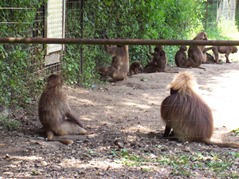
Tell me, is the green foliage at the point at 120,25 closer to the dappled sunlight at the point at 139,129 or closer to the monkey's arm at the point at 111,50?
the monkey's arm at the point at 111,50

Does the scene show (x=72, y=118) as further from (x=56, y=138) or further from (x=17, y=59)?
(x=17, y=59)

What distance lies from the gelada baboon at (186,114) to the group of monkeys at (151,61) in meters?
2.55

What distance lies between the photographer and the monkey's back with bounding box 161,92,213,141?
24.4 feet

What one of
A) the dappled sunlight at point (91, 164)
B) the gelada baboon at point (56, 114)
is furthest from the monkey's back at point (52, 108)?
the dappled sunlight at point (91, 164)

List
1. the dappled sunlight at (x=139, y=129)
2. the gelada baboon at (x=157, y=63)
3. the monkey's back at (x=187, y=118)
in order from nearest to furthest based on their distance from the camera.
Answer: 1. the monkey's back at (x=187, y=118)
2. the dappled sunlight at (x=139, y=129)
3. the gelada baboon at (x=157, y=63)

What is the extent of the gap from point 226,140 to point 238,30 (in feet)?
70.1

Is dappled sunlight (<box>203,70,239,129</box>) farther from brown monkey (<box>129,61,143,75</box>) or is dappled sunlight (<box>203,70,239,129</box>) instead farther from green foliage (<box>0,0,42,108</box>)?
green foliage (<box>0,0,42,108</box>)

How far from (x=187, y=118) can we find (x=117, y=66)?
5.46m

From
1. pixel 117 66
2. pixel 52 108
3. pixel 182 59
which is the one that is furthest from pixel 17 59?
pixel 182 59

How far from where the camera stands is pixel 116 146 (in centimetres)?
680

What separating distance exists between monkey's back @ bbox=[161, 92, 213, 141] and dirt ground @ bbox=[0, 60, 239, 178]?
8.0 inches

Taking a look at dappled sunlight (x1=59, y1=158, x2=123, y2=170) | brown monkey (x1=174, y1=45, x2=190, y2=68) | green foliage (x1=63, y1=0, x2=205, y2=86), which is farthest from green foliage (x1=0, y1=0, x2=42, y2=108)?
brown monkey (x1=174, y1=45, x2=190, y2=68)

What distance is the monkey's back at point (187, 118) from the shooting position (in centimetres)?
743

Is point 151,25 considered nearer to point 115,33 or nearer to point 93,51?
point 115,33
